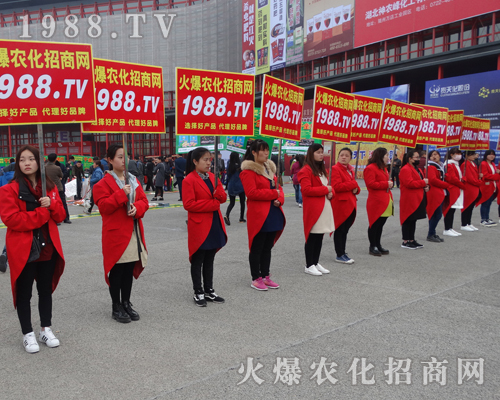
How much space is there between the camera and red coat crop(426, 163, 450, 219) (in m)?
8.51

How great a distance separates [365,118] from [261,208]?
4019 mm

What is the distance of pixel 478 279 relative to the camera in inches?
225

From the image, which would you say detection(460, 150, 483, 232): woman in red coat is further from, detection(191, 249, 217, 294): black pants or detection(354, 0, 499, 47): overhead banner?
detection(354, 0, 499, 47): overhead banner

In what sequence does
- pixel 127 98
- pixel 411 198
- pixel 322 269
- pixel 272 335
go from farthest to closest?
pixel 411 198, pixel 322 269, pixel 127 98, pixel 272 335

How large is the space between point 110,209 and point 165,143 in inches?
1561

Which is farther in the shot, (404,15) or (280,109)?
(404,15)

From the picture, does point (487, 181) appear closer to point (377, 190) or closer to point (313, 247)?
point (377, 190)

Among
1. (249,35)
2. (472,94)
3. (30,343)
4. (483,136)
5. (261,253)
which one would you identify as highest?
(249,35)


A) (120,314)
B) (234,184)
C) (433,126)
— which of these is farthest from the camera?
(234,184)

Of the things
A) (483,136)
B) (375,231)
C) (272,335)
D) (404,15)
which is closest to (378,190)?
(375,231)

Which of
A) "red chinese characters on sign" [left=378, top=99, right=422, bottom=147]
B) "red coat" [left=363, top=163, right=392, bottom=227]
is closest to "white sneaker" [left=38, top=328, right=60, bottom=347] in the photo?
"red coat" [left=363, top=163, right=392, bottom=227]

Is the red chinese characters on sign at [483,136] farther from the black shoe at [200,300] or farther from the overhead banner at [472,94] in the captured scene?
the overhead banner at [472,94]

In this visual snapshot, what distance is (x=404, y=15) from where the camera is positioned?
24.8 metres

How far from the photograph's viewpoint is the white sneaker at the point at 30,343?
355cm
